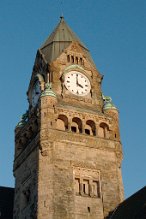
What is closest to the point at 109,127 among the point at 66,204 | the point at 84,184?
the point at 84,184

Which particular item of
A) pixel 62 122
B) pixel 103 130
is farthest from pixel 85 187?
pixel 103 130

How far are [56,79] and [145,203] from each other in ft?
50.5

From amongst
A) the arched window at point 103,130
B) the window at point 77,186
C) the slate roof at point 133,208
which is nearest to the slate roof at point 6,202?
the window at point 77,186

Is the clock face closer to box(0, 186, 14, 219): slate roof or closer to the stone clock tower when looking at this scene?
the stone clock tower

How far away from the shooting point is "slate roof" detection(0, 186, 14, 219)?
47309 millimetres

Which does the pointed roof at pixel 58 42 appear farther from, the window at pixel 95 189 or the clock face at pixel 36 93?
the window at pixel 95 189

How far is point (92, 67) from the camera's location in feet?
162

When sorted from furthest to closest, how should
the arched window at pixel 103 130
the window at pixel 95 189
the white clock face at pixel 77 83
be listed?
1. the white clock face at pixel 77 83
2. the arched window at pixel 103 130
3. the window at pixel 95 189

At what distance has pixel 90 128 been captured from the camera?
45094mm

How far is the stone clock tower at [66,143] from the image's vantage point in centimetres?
3984

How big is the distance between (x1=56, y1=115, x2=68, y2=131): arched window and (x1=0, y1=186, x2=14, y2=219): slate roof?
33.6 feet

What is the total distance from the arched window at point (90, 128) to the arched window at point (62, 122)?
2.01 m

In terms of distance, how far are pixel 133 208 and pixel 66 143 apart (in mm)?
8120

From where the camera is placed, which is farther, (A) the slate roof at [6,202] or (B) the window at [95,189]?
(A) the slate roof at [6,202]
